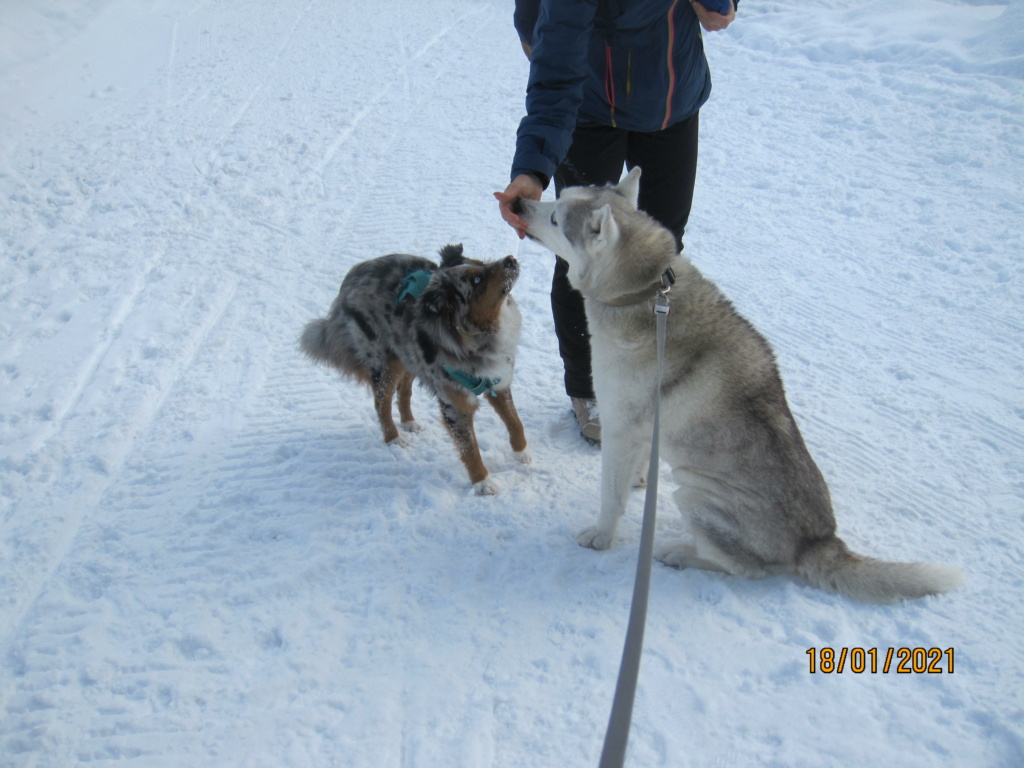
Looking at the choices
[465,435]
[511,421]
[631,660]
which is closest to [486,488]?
[465,435]

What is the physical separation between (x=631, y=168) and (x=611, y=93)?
1.63ft

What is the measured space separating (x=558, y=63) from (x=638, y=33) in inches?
16.6

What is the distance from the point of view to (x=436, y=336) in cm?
365

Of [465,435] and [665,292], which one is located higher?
[665,292]

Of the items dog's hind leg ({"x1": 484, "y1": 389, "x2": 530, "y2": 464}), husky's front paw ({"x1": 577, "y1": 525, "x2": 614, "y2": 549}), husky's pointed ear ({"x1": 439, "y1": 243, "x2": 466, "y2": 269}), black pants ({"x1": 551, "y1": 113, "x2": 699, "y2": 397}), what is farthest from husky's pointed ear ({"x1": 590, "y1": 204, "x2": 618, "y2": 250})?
husky's front paw ({"x1": 577, "y1": 525, "x2": 614, "y2": 549})

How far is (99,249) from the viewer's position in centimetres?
596

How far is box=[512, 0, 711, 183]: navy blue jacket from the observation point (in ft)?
9.84

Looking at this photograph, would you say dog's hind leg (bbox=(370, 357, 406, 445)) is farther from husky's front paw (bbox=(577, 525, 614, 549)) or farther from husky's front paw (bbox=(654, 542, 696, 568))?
husky's front paw (bbox=(654, 542, 696, 568))

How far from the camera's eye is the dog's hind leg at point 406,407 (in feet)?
14.0

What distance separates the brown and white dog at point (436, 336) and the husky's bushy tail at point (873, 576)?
1.75 meters

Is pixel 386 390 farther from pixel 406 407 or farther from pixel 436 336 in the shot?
pixel 436 336

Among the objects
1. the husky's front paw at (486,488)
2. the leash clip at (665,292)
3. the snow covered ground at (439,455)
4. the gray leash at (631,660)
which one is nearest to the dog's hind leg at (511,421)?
the snow covered ground at (439,455)
